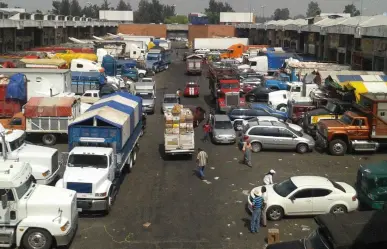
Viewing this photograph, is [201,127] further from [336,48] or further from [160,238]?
[336,48]

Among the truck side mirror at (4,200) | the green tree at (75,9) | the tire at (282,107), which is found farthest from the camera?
the green tree at (75,9)

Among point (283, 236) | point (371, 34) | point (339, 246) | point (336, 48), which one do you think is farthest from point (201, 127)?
point (336, 48)

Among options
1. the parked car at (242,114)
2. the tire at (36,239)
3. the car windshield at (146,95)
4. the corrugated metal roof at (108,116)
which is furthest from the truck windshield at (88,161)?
the car windshield at (146,95)

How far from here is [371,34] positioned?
128ft

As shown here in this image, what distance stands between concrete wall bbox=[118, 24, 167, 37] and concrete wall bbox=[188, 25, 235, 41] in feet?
27.7

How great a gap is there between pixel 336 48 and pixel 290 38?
2716cm

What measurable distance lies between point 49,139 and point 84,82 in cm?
1106

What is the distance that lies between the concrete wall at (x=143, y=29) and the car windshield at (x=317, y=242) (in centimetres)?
10531

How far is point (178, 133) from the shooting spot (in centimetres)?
2125

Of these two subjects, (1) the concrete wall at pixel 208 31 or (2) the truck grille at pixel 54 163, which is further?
(1) the concrete wall at pixel 208 31

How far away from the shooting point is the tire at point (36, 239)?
1225cm

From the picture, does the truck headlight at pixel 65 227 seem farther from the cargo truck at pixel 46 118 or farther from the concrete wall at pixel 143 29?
the concrete wall at pixel 143 29

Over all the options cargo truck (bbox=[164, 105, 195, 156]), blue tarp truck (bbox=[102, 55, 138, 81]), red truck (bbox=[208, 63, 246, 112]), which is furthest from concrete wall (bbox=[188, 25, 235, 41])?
cargo truck (bbox=[164, 105, 195, 156])

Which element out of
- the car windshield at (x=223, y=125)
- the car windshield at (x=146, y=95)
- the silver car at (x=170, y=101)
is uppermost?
the car windshield at (x=146, y=95)
